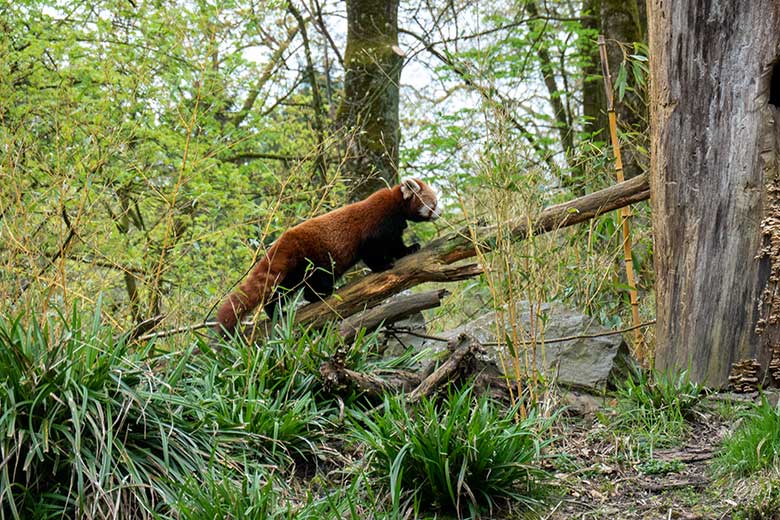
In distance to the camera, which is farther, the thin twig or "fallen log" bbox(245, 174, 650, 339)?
"fallen log" bbox(245, 174, 650, 339)

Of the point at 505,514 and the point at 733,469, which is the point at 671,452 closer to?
the point at 733,469

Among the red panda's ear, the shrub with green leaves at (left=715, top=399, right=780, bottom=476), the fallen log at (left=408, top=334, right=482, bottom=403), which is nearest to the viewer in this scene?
the shrub with green leaves at (left=715, top=399, right=780, bottom=476)

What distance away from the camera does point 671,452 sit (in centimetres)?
380

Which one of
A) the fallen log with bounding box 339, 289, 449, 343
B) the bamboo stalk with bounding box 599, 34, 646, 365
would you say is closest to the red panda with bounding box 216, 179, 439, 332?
the fallen log with bounding box 339, 289, 449, 343

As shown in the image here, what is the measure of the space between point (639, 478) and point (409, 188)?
11.5 feet

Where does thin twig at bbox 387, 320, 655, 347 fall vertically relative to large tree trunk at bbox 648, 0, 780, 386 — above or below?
below

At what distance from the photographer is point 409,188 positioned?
644 centimetres

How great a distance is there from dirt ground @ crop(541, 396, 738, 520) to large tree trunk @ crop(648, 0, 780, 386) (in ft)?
1.63

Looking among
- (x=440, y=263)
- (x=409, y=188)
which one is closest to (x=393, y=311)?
(x=440, y=263)

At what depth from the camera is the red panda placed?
18.6 feet

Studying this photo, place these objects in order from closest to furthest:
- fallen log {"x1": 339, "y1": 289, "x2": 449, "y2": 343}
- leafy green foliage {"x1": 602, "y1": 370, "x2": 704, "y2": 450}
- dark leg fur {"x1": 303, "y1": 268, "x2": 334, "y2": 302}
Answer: leafy green foliage {"x1": 602, "y1": 370, "x2": 704, "y2": 450} < fallen log {"x1": 339, "y1": 289, "x2": 449, "y2": 343} < dark leg fur {"x1": 303, "y1": 268, "x2": 334, "y2": 302}

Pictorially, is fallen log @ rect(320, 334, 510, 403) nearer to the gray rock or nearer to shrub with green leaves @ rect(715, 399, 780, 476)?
the gray rock

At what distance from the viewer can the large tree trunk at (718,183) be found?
4105 mm

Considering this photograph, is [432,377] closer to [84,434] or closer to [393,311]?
[393,311]
